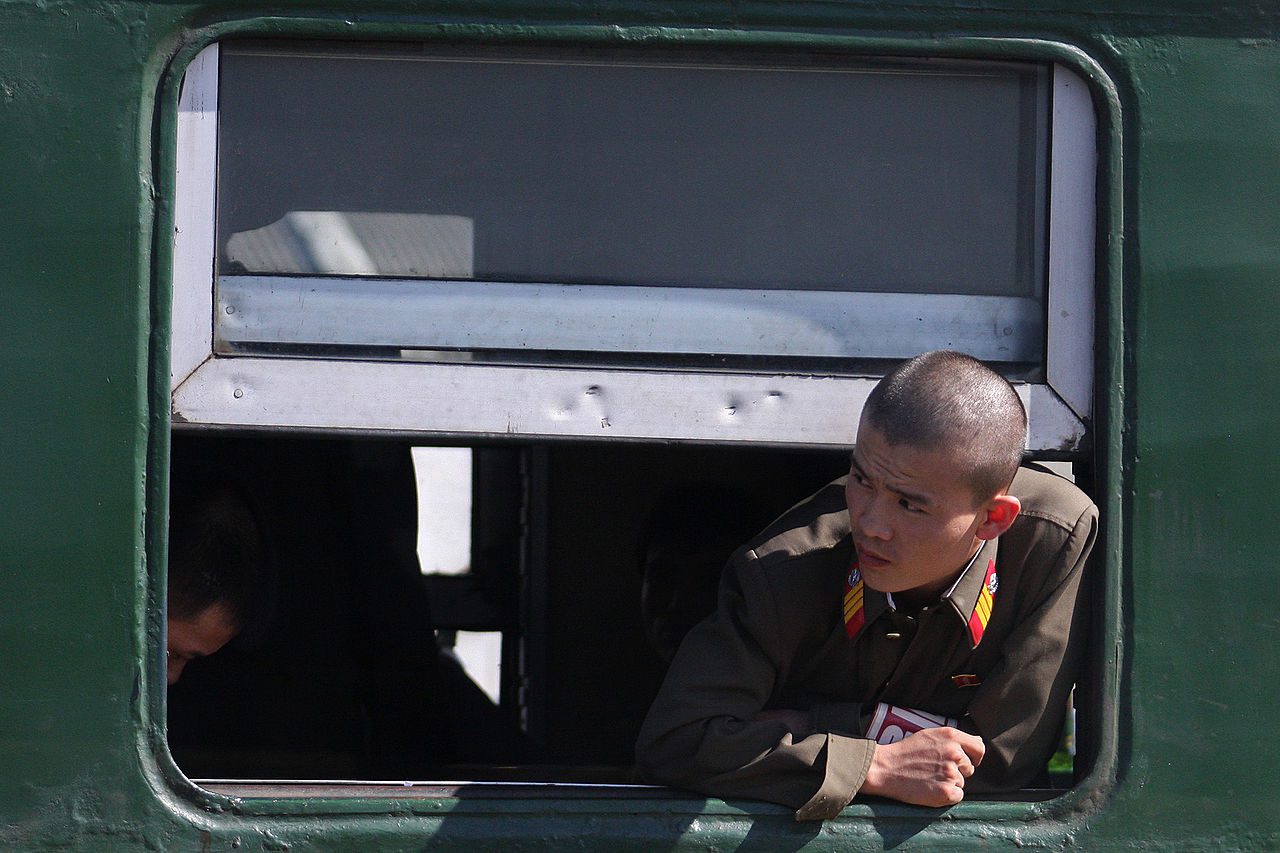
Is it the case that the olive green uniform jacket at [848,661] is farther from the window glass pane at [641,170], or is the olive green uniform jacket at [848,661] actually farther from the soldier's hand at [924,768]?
the window glass pane at [641,170]

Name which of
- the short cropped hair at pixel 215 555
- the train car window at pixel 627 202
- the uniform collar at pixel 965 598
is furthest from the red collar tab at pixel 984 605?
the short cropped hair at pixel 215 555

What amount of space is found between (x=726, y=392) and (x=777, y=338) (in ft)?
0.28

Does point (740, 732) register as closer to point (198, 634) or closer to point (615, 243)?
point (615, 243)

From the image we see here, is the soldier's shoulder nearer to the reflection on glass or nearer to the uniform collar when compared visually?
the uniform collar

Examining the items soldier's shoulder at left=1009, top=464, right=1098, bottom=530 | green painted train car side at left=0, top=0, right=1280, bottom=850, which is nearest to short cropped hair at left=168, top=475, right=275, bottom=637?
green painted train car side at left=0, top=0, right=1280, bottom=850

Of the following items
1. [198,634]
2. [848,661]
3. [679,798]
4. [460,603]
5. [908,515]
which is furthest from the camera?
[460,603]

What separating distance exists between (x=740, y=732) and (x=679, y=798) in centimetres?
11

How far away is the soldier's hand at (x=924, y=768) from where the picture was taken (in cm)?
144

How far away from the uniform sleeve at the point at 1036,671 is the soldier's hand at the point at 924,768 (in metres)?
0.06

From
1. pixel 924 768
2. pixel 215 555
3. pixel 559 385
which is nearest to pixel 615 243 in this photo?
pixel 559 385

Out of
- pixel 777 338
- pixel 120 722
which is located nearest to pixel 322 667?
pixel 120 722

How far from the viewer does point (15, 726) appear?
1349 mm

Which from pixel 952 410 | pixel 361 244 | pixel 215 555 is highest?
pixel 361 244

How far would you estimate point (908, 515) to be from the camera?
1.54 metres
